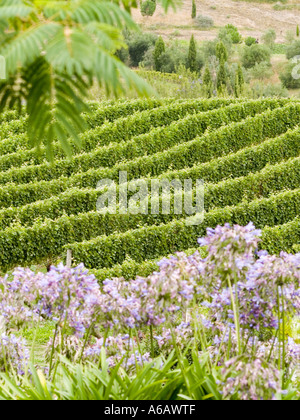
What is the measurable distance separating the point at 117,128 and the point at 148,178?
6606 mm

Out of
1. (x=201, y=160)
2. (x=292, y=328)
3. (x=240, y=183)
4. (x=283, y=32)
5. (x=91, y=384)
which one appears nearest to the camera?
(x=91, y=384)

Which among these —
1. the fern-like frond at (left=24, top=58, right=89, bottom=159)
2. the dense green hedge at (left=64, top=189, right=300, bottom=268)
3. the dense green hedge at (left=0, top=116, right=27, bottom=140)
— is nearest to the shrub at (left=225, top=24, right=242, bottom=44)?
the dense green hedge at (left=0, top=116, right=27, bottom=140)

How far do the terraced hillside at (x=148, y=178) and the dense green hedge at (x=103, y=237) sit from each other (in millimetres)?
27

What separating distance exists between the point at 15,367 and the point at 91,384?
989mm

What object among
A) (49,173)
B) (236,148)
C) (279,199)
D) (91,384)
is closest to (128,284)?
(91,384)

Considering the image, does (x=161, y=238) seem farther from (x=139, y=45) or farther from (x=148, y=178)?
(x=139, y=45)

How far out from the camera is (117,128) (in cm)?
2661

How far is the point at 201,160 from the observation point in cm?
2483

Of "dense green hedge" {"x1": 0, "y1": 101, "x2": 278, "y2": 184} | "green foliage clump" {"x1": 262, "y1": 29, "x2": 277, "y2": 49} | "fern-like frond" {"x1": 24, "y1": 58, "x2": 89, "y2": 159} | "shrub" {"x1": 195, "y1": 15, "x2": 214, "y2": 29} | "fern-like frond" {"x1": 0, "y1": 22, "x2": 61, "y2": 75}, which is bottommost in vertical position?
"dense green hedge" {"x1": 0, "y1": 101, "x2": 278, "y2": 184}

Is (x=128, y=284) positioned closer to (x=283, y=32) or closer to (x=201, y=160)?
(x=201, y=160)

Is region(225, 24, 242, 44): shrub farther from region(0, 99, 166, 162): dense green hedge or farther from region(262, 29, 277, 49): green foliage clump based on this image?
region(0, 99, 166, 162): dense green hedge

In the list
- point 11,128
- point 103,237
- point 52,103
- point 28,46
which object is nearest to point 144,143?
point 11,128

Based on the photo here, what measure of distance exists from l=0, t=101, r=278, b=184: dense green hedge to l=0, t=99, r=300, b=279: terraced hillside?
0.13 ft

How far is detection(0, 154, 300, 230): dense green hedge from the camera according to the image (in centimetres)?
1834
